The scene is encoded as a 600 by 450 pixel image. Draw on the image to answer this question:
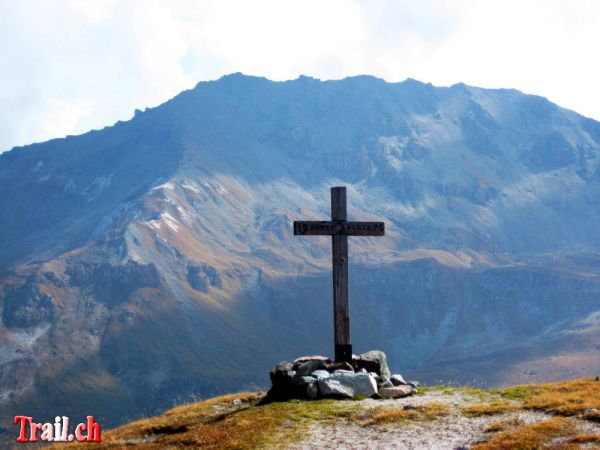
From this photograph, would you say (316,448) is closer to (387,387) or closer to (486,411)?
(486,411)

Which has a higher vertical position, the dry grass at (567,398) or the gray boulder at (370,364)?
the gray boulder at (370,364)

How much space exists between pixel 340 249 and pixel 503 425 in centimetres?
967

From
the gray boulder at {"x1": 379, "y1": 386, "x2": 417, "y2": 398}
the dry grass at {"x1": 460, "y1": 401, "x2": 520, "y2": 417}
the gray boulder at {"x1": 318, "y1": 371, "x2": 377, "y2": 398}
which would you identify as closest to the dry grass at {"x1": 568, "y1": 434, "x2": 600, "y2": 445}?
the dry grass at {"x1": 460, "y1": 401, "x2": 520, "y2": 417}

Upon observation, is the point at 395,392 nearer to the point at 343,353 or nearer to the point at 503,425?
the point at 343,353

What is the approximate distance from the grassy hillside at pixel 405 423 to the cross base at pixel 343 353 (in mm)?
2950

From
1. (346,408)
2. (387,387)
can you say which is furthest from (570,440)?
(387,387)

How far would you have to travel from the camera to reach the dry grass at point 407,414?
740 inches

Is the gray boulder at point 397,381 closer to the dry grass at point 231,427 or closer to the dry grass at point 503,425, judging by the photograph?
the dry grass at point 231,427

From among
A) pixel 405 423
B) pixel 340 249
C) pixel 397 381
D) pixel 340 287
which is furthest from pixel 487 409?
pixel 340 249

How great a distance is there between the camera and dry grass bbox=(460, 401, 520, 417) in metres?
19.3

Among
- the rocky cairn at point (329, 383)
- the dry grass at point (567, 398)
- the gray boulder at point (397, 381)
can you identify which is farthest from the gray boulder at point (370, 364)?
the dry grass at point (567, 398)

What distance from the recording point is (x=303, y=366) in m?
24.1

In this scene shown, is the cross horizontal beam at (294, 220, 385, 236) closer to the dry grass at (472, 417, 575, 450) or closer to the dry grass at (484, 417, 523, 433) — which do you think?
the dry grass at (484, 417, 523, 433)

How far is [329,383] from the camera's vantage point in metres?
22.2
